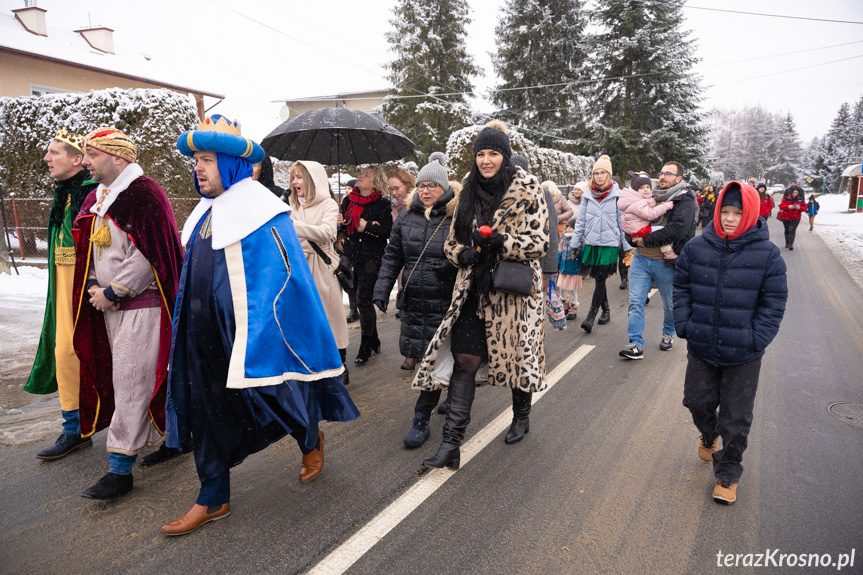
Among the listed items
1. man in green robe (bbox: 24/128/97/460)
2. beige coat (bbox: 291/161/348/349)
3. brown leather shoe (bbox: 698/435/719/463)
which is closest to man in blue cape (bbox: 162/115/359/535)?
man in green robe (bbox: 24/128/97/460)

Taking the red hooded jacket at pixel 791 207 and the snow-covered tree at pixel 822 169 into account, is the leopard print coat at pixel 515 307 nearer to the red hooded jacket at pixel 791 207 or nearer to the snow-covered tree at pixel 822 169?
the red hooded jacket at pixel 791 207

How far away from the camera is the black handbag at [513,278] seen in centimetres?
336

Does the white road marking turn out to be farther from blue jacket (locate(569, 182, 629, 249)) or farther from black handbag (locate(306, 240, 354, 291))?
blue jacket (locate(569, 182, 629, 249))

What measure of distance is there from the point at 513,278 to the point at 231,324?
1.71 m

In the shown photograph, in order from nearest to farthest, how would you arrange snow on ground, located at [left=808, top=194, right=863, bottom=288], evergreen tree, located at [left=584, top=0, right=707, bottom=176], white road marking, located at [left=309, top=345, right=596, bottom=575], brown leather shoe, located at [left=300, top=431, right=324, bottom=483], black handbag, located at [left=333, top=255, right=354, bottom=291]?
1. white road marking, located at [left=309, top=345, right=596, bottom=575]
2. brown leather shoe, located at [left=300, top=431, right=324, bottom=483]
3. black handbag, located at [left=333, top=255, right=354, bottom=291]
4. snow on ground, located at [left=808, top=194, right=863, bottom=288]
5. evergreen tree, located at [left=584, top=0, right=707, bottom=176]

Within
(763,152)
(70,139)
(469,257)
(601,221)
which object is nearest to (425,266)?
(469,257)

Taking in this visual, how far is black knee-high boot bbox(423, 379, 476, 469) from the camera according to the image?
3484mm

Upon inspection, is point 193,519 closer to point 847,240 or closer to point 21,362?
point 21,362

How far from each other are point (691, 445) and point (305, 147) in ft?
16.2

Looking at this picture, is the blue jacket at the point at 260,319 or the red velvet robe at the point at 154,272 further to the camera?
the red velvet robe at the point at 154,272

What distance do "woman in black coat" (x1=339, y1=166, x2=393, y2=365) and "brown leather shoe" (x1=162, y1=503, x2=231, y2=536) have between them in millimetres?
2959

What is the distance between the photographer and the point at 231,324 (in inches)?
110

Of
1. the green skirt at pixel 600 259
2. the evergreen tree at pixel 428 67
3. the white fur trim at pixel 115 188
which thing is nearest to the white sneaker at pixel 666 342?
the green skirt at pixel 600 259

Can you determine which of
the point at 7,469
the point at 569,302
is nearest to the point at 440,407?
the point at 7,469
